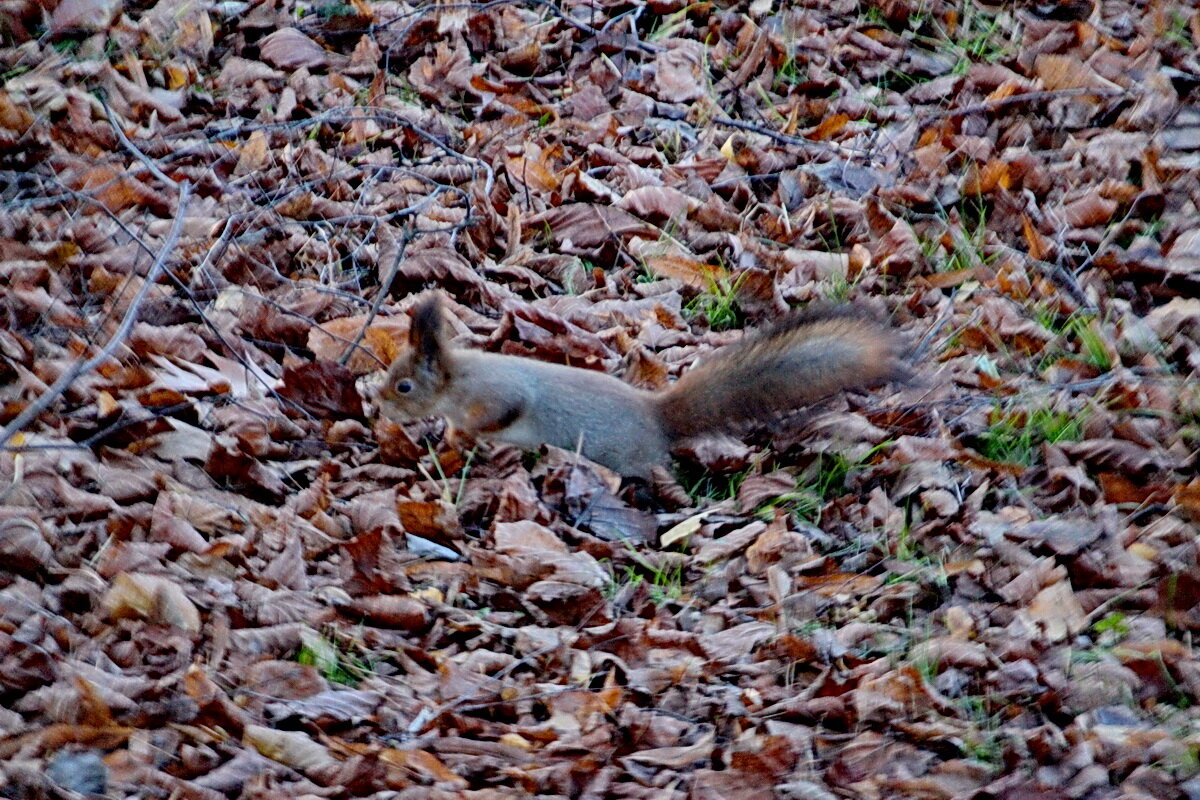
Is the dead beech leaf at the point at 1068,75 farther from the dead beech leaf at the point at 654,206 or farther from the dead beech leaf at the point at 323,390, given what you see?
the dead beech leaf at the point at 323,390

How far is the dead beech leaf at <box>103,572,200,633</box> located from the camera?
2.91 m

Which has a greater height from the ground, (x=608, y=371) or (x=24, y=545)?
(x=608, y=371)

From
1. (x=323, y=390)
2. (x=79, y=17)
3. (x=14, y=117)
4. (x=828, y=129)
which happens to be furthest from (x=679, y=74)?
(x=14, y=117)

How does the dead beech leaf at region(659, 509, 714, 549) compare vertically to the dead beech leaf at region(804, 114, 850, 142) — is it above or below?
below

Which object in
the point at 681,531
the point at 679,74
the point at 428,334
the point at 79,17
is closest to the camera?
the point at 681,531

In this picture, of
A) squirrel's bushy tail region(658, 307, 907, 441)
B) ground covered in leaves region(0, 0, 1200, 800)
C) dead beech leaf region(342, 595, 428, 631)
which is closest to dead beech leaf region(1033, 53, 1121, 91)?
ground covered in leaves region(0, 0, 1200, 800)

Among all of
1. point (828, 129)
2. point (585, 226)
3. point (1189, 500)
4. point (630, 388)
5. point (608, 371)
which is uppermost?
point (828, 129)

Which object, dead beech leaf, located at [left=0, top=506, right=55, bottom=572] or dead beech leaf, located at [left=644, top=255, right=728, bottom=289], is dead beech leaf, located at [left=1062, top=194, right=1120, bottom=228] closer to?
dead beech leaf, located at [left=644, top=255, right=728, bottom=289]

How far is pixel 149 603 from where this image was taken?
9.60ft

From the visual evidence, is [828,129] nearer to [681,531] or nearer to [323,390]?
[681,531]

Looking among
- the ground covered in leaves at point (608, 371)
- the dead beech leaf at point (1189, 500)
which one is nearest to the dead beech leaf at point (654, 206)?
the ground covered in leaves at point (608, 371)

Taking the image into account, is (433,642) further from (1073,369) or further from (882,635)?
(1073,369)

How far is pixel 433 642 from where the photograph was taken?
3.17 meters

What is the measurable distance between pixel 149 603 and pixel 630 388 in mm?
1706
